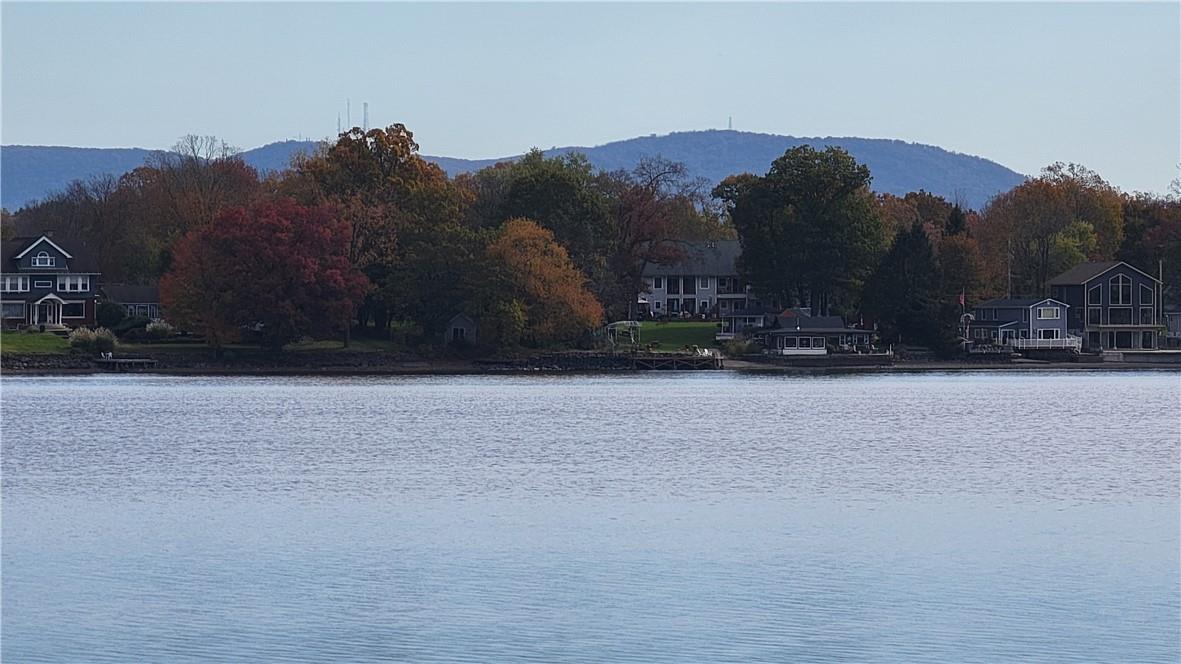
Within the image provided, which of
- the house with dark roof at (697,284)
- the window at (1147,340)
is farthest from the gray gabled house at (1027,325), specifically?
the house with dark roof at (697,284)

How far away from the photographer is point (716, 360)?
9050cm

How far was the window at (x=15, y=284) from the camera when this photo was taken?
9225 cm

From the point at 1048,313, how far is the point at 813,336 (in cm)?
1583

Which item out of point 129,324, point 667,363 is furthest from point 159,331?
point 667,363

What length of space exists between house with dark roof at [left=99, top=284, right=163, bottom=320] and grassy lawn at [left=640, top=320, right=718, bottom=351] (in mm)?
30457

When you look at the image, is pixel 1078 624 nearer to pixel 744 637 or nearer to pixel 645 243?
pixel 744 637

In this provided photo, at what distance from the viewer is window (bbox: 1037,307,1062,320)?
9625 centimetres

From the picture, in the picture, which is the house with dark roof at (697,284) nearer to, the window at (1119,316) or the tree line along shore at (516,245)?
the tree line along shore at (516,245)

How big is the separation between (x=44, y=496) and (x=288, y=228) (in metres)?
52.9

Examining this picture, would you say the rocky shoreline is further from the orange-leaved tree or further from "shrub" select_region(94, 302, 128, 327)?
"shrub" select_region(94, 302, 128, 327)

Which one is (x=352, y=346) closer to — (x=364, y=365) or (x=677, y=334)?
(x=364, y=365)

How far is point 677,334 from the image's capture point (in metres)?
101

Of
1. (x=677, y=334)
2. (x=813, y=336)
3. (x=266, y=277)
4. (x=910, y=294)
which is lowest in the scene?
(x=813, y=336)

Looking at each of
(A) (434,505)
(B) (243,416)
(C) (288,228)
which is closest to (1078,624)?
(A) (434,505)
